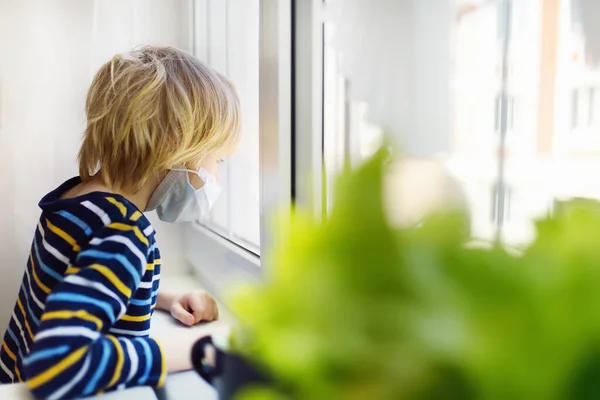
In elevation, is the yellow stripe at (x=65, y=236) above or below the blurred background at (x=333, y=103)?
below

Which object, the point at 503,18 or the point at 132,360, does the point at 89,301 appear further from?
the point at 503,18

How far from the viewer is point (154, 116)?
684 millimetres

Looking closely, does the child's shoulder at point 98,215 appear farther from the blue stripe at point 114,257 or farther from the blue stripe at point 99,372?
the blue stripe at point 99,372

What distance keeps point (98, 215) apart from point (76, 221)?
4 centimetres

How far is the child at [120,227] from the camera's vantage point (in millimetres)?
527

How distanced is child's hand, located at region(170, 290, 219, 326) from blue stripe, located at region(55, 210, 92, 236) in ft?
0.75

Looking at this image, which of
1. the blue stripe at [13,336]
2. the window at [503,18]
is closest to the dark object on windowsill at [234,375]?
the window at [503,18]

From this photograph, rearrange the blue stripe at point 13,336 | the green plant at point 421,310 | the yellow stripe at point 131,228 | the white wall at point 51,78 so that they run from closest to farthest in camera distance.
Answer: the green plant at point 421,310, the yellow stripe at point 131,228, the blue stripe at point 13,336, the white wall at point 51,78

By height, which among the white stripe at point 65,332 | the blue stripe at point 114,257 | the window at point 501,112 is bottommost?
the white stripe at point 65,332

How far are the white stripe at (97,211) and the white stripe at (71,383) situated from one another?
0.58 feet

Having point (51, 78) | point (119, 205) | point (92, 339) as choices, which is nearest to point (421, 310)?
point (92, 339)

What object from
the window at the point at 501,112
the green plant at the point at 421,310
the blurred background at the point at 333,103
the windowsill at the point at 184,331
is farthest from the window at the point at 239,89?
the green plant at the point at 421,310

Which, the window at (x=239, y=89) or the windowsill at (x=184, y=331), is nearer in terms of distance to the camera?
the windowsill at (x=184, y=331)

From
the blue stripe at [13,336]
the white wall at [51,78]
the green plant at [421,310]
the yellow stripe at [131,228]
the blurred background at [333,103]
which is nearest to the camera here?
the green plant at [421,310]
